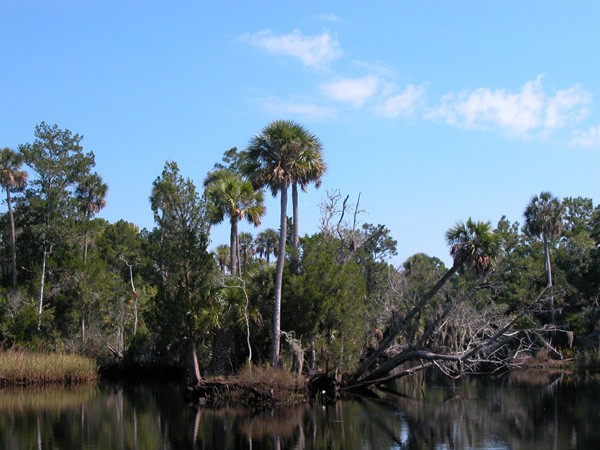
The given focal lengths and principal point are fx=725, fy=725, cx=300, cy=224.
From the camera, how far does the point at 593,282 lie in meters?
59.1

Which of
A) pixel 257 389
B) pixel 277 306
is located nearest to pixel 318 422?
pixel 257 389

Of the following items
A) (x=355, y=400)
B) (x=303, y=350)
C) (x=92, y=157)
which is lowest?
(x=355, y=400)

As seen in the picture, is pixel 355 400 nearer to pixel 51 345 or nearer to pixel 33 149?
pixel 51 345

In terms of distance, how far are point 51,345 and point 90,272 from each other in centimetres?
566

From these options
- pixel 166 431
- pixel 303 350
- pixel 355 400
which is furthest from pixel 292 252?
pixel 166 431

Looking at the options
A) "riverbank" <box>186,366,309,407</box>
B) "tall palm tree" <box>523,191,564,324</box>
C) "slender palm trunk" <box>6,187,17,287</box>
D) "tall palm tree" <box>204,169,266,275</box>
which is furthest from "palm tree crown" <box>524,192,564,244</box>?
"slender palm trunk" <box>6,187,17,287</box>

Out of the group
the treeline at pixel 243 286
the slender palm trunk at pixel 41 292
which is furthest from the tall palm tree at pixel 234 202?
the slender palm trunk at pixel 41 292

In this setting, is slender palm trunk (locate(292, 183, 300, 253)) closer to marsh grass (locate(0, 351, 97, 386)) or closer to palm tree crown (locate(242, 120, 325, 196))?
palm tree crown (locate(242, 120, 325, 196))

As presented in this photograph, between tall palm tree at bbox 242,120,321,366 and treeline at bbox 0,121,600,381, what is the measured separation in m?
0.06

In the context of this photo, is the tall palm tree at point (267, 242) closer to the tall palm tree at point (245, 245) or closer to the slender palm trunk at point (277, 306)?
the tall palm tree at point (245, 245)

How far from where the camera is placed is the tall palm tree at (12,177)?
5106 centimetres

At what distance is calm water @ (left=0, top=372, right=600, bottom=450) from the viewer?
2352cm

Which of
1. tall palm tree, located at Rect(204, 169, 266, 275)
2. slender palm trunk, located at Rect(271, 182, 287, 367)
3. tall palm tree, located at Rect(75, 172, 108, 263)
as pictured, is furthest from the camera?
tall palm tree, located at Rect(75, 172, 108, 263)


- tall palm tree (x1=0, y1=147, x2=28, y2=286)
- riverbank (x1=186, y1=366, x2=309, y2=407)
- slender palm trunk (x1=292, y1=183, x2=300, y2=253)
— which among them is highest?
tall palm tree (x1=0, y1=147, x2=28, y2=286)
